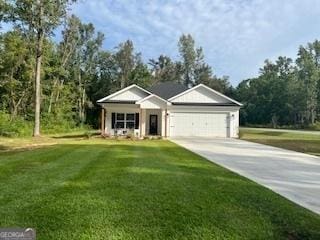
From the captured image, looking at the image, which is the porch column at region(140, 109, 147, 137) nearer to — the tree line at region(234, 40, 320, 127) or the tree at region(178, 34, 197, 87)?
the tree line at region(234, 40, 320, 127)

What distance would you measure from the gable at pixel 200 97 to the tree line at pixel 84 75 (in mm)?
10905

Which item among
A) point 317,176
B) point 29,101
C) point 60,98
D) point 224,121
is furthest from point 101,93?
point 317,176

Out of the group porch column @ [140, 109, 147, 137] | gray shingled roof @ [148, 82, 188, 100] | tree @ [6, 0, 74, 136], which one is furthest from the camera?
gray shingled roof @ [148, 82, 188, 100]

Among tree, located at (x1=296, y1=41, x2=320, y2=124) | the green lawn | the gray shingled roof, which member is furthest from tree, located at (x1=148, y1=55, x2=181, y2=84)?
the green lawn

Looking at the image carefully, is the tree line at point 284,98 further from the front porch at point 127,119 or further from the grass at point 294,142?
the front porch at point 127,119

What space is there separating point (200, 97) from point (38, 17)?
13.9 meters

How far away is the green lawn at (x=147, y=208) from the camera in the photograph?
5.23 metres

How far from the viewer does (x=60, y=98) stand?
50219 millimetres

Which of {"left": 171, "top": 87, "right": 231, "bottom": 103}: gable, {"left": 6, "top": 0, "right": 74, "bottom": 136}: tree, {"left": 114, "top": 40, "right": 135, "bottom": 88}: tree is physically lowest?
{"left": 171, "top": 87, "right": 231, "bottom": 103}: gable

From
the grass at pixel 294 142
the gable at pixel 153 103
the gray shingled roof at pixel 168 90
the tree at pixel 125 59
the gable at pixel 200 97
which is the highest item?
the tree at pixel 125 59

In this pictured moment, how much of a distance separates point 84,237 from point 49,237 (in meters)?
0.41

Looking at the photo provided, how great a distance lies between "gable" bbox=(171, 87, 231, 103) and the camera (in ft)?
110

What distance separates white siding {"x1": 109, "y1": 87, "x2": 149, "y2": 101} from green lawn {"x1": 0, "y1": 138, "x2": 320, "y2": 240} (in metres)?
24.3

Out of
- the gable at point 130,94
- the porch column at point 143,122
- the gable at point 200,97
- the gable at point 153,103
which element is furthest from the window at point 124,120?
the gable at point 200,97
